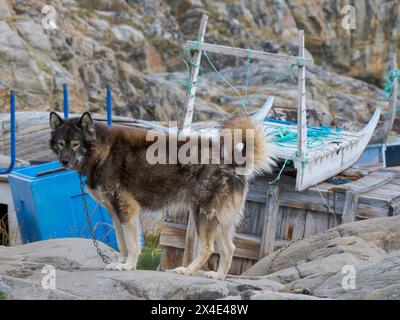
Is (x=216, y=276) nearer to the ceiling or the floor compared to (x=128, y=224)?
nearer to the floor

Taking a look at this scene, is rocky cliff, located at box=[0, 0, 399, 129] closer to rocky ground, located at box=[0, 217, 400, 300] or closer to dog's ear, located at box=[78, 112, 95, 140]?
rocky ground, located at box=[0, 217, 400, 300]

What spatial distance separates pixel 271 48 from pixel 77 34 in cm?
1404

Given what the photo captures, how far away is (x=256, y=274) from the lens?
1010cm

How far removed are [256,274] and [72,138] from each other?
359cm

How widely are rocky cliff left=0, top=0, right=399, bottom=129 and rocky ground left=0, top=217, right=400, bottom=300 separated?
11270mm

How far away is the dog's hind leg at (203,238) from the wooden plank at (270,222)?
3827 millimetres

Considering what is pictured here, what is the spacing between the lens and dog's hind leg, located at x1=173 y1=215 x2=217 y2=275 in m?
7.82

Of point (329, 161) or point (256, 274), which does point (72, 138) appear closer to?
point (256, 274)

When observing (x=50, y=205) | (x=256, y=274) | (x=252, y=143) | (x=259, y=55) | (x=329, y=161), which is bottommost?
(x=256, y=274)

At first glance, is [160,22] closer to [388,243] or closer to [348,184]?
[348,184]

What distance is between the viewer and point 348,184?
1235cm

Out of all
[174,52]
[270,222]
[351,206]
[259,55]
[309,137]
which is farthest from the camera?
[174,52]

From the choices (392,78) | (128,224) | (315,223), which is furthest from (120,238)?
(392,78)
